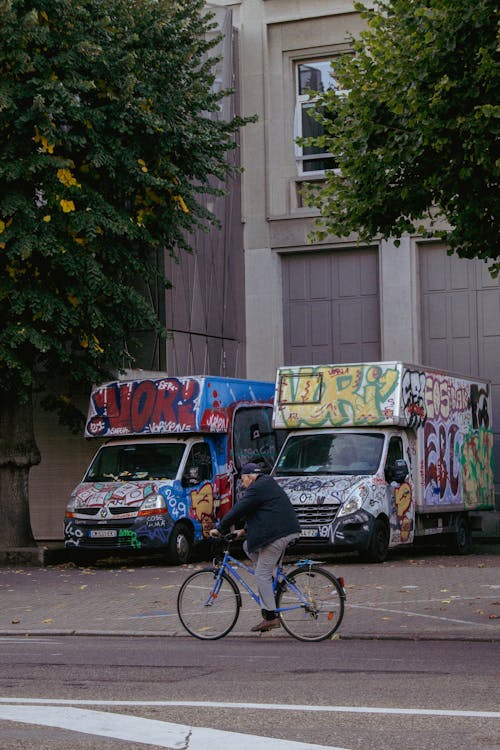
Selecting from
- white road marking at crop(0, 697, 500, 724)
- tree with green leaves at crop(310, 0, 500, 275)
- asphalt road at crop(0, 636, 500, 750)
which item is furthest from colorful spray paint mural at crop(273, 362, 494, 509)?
white road marking at crop(0, 697, 500, 724)

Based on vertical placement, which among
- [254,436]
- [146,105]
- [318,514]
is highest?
[146,105]

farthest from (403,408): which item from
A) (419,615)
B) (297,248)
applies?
(297,248)

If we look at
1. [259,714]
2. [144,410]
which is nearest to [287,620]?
[259,714]

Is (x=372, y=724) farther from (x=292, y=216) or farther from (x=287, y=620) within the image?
(x=292, y=216)

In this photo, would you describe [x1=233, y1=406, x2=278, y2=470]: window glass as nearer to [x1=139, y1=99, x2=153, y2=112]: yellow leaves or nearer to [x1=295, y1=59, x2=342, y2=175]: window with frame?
[x1=139, y1=99, x2=153, y2=112]: yellow leaves

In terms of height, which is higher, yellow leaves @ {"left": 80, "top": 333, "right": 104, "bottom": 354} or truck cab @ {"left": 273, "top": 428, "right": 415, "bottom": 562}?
yellow leaves @ {"left": 80, "top": 333, "right": 104, "bottom": 354}

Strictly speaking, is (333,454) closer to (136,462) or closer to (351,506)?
(351,506)

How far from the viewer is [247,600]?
1515cm

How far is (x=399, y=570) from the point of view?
18.5 meters

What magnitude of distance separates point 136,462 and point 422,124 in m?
9.85

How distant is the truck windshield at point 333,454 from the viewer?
20156 mm

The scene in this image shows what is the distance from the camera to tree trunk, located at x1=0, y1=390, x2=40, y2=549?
73.1ft

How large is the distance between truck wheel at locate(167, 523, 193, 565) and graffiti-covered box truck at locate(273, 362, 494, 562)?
5.54ft

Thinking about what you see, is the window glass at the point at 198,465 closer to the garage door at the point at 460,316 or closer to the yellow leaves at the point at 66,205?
the yellow leaves at the point at 66,205
